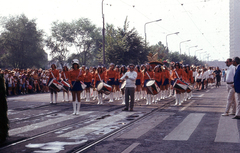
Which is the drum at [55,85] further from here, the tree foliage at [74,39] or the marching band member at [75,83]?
the tree foliage at [74,39]

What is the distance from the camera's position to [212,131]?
8320 millimetres

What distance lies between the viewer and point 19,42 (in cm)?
5841

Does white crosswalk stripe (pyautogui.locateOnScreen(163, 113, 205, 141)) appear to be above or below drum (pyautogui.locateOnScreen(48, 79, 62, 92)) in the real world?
below

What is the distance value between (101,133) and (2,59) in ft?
178

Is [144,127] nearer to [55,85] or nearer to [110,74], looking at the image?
[55,85]


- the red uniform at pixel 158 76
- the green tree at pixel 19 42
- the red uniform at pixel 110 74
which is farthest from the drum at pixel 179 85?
the green tree at pixel 19 42

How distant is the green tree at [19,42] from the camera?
5762 centimetres

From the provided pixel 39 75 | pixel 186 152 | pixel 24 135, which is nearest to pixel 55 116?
pixel 24 135

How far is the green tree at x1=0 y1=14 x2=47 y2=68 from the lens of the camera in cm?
5762

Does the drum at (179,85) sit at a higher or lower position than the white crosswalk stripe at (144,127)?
higher

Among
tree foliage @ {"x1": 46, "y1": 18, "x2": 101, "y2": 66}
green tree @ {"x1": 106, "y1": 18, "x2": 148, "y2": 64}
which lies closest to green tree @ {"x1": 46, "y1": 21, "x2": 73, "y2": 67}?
tree foliage @ {"x1": 46, "y1": 18, "x2": 101, "y2": 66}

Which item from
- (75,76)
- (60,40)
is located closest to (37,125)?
(75,76)

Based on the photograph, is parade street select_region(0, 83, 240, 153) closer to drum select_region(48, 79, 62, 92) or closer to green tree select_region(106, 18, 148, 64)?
drum select_region(48, 79, 62, 92)

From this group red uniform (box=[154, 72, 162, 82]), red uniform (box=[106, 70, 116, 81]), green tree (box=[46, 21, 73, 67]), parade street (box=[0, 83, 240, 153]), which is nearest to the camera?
parade street (box=[0, 83, 240, 153])
